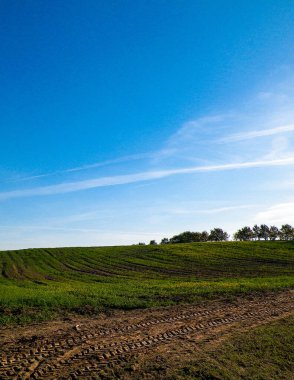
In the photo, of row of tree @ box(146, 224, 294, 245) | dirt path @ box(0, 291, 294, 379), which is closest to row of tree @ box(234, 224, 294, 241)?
row of tree @ box(146, 224, 294, 245)

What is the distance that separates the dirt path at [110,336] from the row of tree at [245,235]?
13756 cm

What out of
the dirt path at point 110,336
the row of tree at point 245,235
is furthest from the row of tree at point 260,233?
the dirt path at point 110,336

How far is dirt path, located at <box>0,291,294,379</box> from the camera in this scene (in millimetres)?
10242

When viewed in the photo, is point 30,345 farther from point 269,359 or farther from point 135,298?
point 135,298

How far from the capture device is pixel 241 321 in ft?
51.5

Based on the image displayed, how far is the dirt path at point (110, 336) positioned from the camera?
10242 millimetres

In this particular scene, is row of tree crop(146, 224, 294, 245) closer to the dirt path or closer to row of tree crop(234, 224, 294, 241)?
row of tree crop(234, 224, 294, 241)

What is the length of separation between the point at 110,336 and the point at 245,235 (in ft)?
533

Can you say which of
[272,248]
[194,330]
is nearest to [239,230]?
[272,248]

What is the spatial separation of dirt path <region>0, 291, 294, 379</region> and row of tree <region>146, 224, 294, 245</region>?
451 feet

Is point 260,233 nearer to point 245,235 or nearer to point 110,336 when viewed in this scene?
point 245,235

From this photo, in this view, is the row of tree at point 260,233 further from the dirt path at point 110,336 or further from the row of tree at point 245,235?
the dirt path at point 110,336

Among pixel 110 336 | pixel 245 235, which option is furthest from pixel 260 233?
pixel 110 336

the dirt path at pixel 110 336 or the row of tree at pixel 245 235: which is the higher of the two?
the row of tree at pixel 245 235
